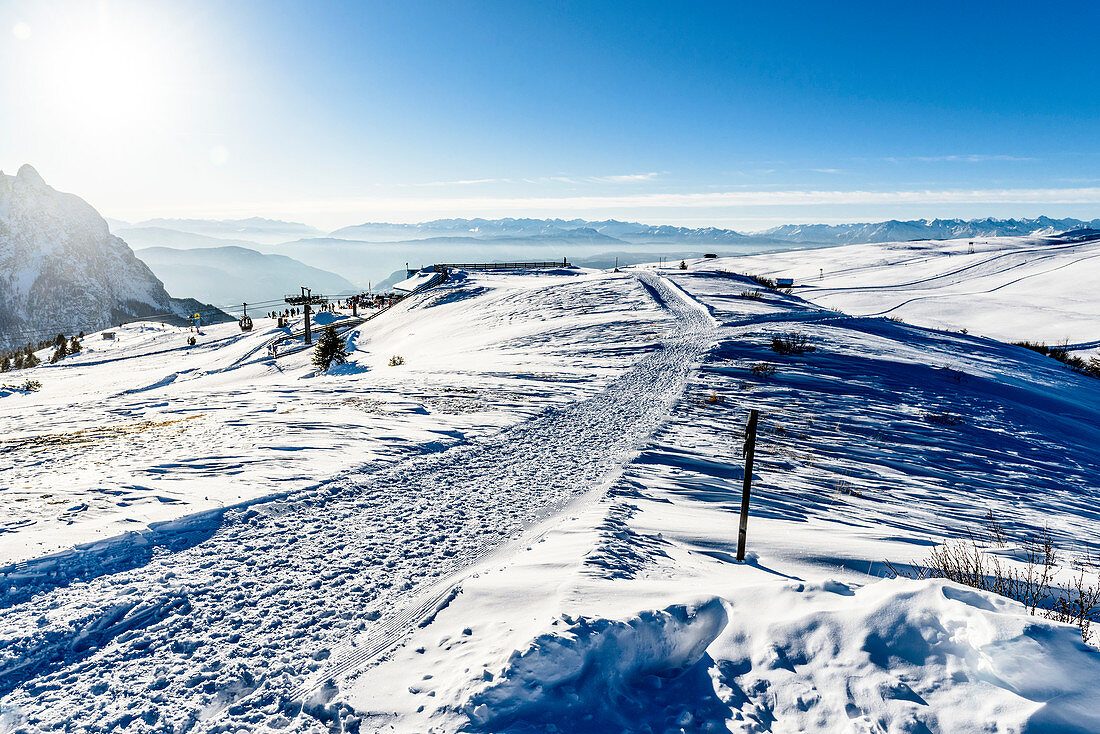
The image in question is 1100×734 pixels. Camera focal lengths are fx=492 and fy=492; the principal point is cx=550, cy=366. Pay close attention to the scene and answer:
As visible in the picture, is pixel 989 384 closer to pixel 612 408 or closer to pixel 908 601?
pixel 612 408

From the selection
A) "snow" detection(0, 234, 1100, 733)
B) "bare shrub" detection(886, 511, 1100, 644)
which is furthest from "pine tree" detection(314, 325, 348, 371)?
"bare shrub" detection(886, 511, 1100, 644)

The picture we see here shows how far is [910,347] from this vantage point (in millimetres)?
20594

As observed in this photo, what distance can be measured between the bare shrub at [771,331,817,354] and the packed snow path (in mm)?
11997

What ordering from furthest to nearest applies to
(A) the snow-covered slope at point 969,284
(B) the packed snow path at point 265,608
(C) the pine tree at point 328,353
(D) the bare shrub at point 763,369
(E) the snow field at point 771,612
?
(A) the snow-covered slope at point 969,284 < (C) the pine tree at point 328,353 < (D) the bare shrub at point 763,369 < (B) the packed snow path at point 265,608 < (E) the snow field at point 771,612

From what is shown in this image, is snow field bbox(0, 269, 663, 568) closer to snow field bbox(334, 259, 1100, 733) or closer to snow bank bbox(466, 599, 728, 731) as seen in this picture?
snow field bbox(334, 259, 1100, 733)

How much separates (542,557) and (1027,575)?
486cm

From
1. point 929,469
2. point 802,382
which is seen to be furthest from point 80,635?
point 802,382

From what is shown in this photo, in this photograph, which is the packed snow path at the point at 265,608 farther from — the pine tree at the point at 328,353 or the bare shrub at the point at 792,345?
the pine tree at the point at 328,353

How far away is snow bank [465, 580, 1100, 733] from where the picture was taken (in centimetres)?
288

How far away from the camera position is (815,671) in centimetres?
343

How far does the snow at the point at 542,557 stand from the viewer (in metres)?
3.36

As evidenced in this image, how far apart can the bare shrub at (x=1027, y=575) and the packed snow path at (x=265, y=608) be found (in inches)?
177

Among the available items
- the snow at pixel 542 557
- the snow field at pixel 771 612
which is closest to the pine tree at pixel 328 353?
the snow at pixel 542 557

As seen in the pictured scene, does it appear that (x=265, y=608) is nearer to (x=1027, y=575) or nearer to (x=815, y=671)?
(x=815, y=671)
